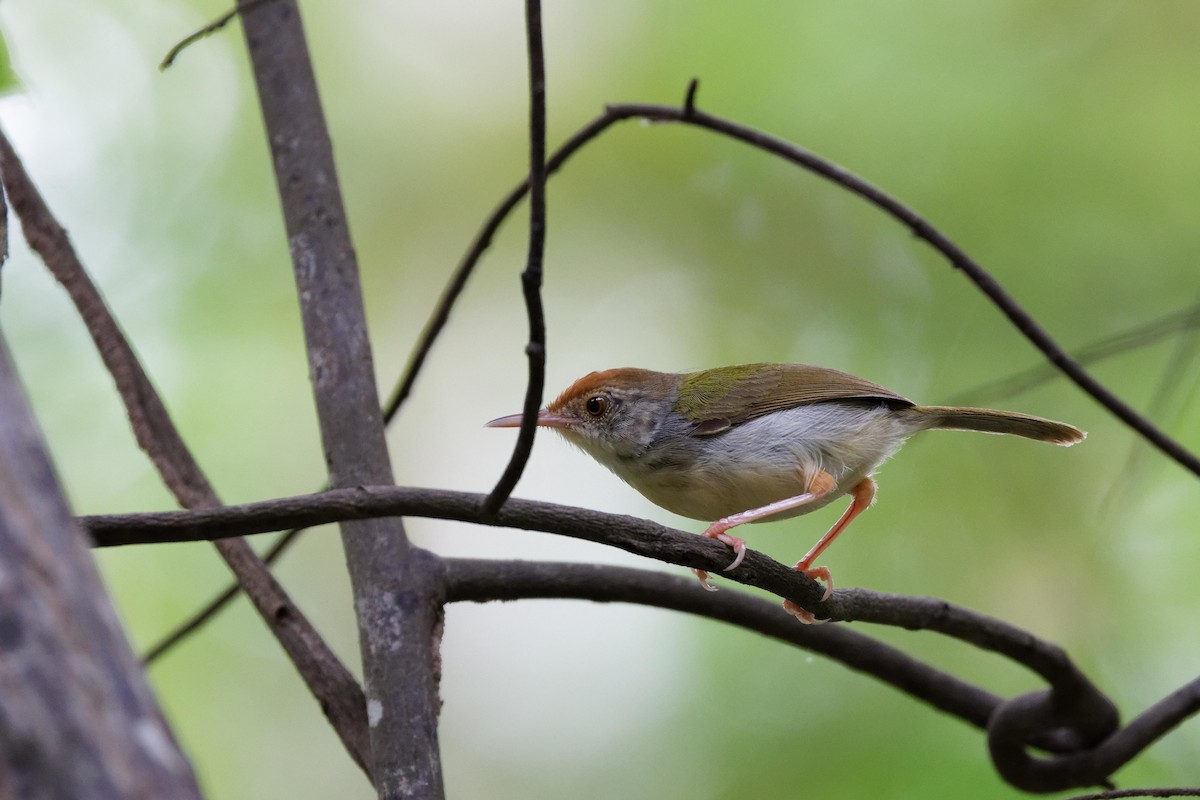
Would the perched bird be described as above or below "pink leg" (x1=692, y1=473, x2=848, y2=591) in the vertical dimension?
above

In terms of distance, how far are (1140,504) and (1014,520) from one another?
61 centimetres

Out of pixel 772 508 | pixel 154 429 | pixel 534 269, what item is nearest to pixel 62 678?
pixel 534 269

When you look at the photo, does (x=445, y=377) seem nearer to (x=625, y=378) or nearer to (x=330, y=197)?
(x=625, y=378)

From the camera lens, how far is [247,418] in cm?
711

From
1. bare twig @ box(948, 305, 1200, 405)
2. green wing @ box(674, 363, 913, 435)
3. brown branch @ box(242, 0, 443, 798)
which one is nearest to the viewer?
brown branch @ box(242, 0, 443, 798)

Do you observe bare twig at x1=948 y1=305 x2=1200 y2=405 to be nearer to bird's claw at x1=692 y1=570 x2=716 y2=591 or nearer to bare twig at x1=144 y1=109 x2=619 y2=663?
bird's claw at x1=692 y1=570 x2=716 y2=591

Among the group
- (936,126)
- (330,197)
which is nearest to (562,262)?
(936,126)

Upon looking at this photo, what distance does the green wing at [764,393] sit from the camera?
3758mm

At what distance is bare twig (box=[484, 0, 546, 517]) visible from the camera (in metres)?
1.71

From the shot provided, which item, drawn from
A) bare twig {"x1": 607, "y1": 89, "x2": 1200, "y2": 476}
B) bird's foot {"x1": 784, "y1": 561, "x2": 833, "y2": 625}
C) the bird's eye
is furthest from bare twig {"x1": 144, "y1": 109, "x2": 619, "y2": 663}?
bird's foot {"x1": 784, "y1": 561, "x2": 833, "y2": 625}

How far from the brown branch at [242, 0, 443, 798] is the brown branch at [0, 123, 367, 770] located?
0.19 metres

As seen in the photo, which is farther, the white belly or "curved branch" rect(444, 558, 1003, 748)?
the white belly

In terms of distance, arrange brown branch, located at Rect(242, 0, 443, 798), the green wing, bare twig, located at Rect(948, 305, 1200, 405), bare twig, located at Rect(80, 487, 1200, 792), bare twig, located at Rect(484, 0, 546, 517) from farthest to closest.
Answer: the green wing
bare twig, located at Rect(948, 305, 1200, 405)
brown branch, located at Rect(242, 0, 443, 798)
bare twig, located at Rect(80, 487, 1200, 792)
bare twig, located at Rect(484, 0, 546, 517)

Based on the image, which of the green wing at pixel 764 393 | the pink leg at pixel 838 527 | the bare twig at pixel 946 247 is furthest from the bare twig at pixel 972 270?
the pink leg at pixel 838 527
